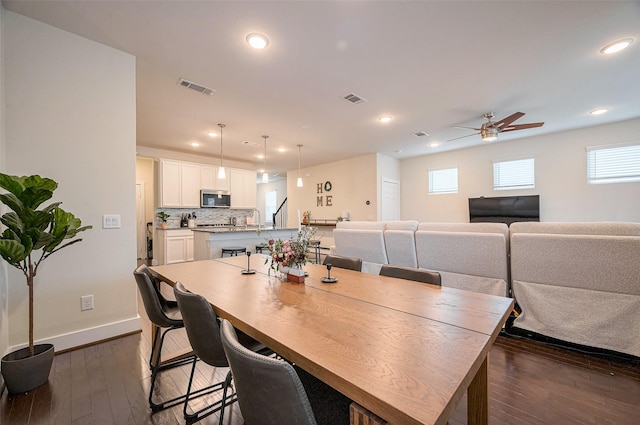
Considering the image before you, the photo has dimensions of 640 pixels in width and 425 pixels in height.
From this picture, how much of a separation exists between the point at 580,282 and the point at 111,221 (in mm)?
4198

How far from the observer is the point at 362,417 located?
2.31 feet

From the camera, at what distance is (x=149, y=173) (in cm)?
699

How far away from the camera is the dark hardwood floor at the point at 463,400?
5.12 ft

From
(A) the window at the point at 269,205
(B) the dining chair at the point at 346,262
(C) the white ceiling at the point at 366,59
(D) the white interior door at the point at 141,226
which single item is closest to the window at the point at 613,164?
(C) the white ceiling at the point at 366,59

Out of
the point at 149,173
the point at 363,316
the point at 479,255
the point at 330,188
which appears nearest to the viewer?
the point at 363,316

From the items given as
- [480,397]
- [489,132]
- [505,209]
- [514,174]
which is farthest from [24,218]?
[514,174]

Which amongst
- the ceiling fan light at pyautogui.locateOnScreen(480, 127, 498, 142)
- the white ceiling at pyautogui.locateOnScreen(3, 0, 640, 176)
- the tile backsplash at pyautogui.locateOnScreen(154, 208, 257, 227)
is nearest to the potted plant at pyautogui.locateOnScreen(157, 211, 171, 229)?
the tile backsplash at pyautogui.locateOnScreen(154, 208, 257, 227)

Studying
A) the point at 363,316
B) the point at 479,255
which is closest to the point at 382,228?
the point at 479,255

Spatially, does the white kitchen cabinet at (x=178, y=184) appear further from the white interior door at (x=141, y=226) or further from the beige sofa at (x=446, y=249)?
the beige sofa at (x=446, y=249)

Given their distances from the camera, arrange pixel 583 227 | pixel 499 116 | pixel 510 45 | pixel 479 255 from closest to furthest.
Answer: pixel 583 227 < pixel 510 45 < pixel 479 255 < pixel 499 116

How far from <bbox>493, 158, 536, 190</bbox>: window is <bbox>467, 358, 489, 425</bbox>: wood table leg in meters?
5.85

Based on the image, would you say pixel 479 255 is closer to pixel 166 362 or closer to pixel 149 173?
pixel 166 362

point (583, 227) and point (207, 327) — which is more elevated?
point (583, 227)

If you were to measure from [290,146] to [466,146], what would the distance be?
4.17 m
